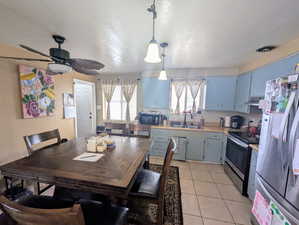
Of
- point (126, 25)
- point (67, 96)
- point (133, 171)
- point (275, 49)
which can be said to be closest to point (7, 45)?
point (67, 96)

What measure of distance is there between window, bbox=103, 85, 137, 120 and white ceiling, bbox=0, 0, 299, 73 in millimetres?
2097

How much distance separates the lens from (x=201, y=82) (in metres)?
3.70

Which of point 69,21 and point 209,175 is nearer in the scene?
point 69,21

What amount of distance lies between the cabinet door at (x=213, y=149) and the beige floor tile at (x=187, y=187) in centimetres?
98

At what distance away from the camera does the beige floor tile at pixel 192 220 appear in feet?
5.41

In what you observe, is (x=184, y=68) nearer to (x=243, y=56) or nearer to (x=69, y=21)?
(x=243, y=56)

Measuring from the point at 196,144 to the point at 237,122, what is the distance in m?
1.14

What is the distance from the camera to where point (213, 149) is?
10.4 ft

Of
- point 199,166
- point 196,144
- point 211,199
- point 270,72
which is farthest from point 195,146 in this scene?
point 270,72

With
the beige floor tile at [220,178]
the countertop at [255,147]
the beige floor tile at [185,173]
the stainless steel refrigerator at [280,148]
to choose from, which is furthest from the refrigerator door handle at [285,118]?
the beige floor tile at [185,173]

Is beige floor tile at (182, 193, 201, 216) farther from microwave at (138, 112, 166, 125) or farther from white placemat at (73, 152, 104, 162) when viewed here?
microwave at (138, 112, 166, 125)

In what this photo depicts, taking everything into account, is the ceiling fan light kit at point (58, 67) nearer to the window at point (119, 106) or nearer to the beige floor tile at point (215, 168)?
the window at point (119, 106)

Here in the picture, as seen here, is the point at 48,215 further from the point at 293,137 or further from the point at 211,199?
the point at 211,199

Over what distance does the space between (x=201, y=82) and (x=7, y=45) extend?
4.05 metres
